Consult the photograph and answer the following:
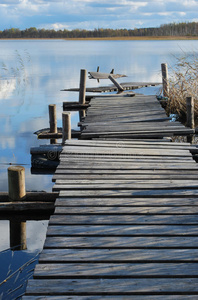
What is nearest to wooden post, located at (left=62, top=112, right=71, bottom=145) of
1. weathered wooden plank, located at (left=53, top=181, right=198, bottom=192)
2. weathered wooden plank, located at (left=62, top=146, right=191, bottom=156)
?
weathered wooden plank, located at (left=62, top=146, right=191, bottom=156)

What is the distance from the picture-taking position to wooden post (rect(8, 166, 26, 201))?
530 centimetres

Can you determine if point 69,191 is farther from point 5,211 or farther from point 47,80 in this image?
point 47,80

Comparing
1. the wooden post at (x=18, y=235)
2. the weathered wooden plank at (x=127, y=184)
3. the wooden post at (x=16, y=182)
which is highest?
the weathered wooden plank at (x=127, y=184)

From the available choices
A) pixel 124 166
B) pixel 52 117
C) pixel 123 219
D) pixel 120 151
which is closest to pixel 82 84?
pixel 52 117

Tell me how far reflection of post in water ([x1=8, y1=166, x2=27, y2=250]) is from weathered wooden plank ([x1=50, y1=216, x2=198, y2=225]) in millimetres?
1324

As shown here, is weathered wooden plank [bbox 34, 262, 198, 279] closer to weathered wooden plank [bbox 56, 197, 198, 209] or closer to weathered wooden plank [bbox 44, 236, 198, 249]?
weathered wooden plank [bbox 44, 236, 198, 249]

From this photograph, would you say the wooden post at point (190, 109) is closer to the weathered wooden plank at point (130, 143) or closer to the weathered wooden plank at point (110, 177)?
the weathered wooden plank at point (130, 143)

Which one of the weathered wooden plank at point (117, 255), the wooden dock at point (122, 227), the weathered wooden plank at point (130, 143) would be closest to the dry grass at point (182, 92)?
the weathered wooden plank at point (130, 143)

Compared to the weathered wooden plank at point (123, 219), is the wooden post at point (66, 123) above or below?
above

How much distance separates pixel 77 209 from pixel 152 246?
96 cm

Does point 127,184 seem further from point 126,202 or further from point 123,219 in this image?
point 123,219

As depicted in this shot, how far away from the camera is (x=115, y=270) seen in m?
3.09

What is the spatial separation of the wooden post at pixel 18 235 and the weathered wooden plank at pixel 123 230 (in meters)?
1.30

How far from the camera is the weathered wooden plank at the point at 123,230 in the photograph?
11.8ft
